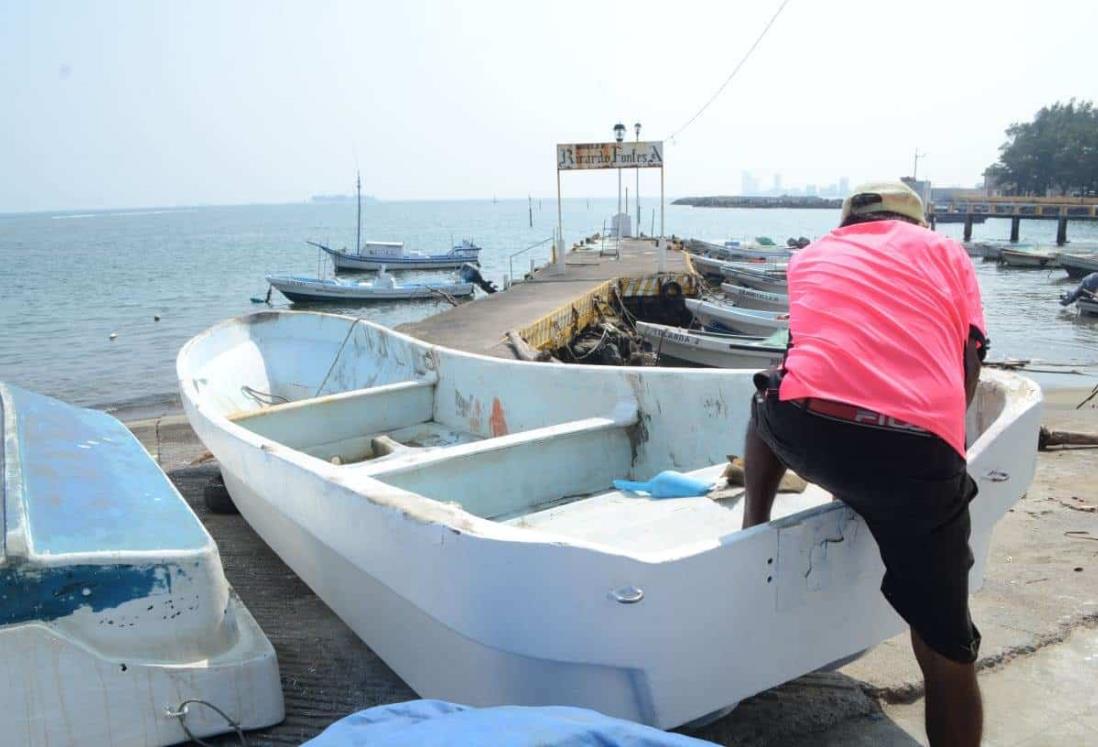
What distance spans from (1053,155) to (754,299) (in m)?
92.6

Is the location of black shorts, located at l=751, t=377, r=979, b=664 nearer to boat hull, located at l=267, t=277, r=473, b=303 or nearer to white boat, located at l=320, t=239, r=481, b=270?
boat hull, located at l=267, t=277, r=473, b=303

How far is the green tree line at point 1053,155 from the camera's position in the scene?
89.9 metres

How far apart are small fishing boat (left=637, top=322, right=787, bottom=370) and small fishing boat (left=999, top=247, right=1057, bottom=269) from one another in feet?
111

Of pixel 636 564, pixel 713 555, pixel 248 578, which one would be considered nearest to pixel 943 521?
pixel 713 555

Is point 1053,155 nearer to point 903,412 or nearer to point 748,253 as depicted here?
point 748,253

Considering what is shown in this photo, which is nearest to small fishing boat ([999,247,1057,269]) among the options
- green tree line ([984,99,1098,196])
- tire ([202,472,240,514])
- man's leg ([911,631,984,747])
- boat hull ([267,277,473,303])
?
boat hull ([267,277,473,303])

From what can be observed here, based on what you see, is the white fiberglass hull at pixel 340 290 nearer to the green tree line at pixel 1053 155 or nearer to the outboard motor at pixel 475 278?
the outboard motor at pixel 475 278

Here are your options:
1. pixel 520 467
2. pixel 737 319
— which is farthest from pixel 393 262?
pixel 520 467

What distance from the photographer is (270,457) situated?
146 inches

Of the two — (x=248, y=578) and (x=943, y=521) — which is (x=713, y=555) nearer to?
(x=943, y=521)

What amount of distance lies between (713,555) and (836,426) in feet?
1.56

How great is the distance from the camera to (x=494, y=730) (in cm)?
150

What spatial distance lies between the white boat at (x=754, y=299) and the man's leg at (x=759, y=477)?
17758 mm

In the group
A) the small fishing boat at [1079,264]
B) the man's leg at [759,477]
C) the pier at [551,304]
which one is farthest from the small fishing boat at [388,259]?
the man's leg at [759,477]
